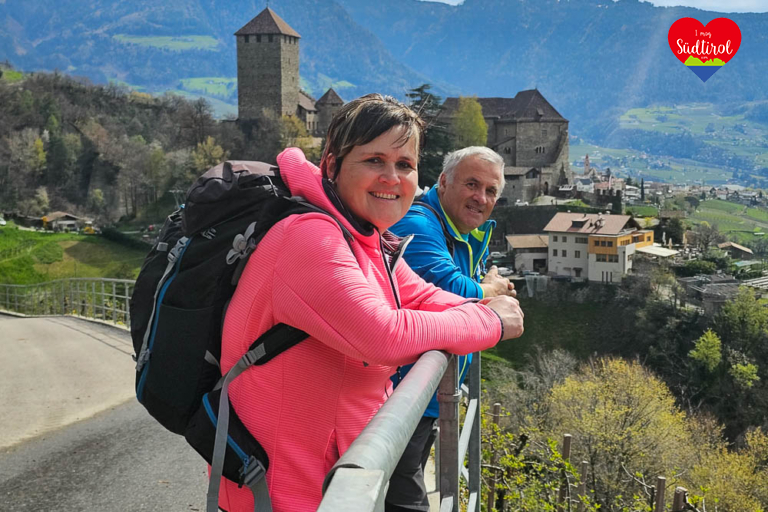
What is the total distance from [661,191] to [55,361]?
7894 centimetres

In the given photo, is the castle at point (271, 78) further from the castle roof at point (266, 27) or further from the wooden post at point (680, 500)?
the wooden post at point (680, 500)

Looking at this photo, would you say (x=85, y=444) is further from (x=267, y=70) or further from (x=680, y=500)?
(x=267, y=70)

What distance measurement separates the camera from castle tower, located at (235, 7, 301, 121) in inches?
2083

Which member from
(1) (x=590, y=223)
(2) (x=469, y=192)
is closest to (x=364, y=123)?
(2) (x=469, y=192)

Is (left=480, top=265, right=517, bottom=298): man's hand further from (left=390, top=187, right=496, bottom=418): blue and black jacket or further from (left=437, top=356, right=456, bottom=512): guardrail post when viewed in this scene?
(left=437, top=356, right=456, bottom=512): guardrail post

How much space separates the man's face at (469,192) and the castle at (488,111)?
45.1 metres

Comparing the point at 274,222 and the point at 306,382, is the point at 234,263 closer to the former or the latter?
the point at 274,222

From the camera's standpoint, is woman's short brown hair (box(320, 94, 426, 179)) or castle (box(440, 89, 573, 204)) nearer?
woman's short brown hair (box(320, 94, 426, 179))

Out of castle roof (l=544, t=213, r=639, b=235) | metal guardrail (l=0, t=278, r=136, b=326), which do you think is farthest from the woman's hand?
castle roof (l=544, t=213, r=639, b=235)

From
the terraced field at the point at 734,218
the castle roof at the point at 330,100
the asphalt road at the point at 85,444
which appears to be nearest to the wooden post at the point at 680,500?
the asphalt road at the point at 85,444

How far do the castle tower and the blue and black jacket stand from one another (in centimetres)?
5113

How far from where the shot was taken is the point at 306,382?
1436 mm

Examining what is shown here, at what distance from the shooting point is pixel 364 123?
159 centimetres

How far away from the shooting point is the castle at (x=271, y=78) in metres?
52.9
